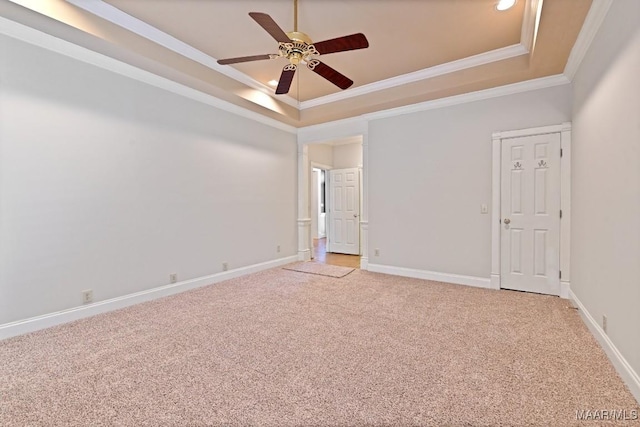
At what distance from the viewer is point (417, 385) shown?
1.78 meters

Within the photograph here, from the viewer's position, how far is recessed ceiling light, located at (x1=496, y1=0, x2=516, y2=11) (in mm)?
2504

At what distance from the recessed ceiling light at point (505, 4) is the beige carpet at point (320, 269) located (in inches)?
146

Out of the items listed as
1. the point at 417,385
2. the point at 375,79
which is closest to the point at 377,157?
the point at 375,79

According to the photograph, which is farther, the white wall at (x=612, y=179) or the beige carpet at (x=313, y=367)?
→ the white wall at (x=612, y=179)

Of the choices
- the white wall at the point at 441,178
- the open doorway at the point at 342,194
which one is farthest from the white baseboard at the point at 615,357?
the open doorway at the point at 342,194

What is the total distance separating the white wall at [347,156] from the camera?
6789mm

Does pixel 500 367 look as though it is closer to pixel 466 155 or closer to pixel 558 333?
pixel 558 333

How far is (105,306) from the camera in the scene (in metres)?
3.00

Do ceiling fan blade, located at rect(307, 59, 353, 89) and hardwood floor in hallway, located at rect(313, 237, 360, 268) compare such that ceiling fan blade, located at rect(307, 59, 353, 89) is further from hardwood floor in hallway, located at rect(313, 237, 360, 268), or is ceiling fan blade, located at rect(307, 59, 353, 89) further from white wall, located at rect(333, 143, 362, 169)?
white wall, located at rect(333, 143, 362, 169)

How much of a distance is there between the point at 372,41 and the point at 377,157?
1.91 m

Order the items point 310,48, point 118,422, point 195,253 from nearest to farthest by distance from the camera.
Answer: point 118,422 → point 310,48 → point 195,253

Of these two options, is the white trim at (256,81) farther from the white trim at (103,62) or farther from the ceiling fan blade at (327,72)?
the ceiling fan blade at (327,72)

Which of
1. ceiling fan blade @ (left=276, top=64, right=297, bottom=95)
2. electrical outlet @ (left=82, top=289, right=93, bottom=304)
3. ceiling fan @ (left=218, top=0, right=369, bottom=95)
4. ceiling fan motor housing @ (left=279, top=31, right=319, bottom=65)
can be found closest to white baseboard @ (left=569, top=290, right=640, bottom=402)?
ceiling fan @ (left=218, top=0, right=369, bottom=95)

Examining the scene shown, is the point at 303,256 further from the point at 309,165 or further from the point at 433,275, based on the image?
the point at 433,275
